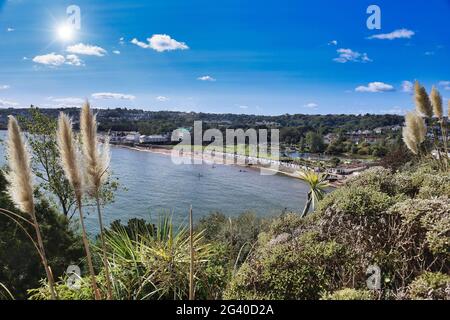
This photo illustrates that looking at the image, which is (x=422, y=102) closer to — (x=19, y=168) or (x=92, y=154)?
(x=92, y=154)

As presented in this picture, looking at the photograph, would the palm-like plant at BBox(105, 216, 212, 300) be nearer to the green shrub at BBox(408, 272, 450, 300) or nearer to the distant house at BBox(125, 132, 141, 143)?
the green shrub at BBox(408, 272, 450, 300)

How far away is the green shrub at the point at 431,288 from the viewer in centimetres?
185

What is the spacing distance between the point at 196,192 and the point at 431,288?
27.7 meters

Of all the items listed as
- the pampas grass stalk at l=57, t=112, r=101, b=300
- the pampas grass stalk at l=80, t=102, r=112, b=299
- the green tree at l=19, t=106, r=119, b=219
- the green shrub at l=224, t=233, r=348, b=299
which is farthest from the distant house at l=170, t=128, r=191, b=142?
the pampas grass stalk at l=57, t=112, r=101, b=300

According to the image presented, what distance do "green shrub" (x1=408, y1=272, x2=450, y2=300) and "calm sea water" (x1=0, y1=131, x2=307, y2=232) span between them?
14644 mm

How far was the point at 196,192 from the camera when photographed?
29359 millimetres

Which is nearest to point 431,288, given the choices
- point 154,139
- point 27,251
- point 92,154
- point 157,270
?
point 157,270

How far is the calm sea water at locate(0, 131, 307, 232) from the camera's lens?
21.3 metres

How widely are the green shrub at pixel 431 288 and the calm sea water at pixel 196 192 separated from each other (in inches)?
577

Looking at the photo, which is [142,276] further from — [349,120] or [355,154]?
[349,120]

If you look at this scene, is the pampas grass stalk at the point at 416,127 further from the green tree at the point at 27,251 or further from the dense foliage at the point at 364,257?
the green tree at the point at 27,251

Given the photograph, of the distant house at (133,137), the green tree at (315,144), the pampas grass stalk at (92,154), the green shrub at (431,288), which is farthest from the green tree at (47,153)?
the green tree at (315,144)
